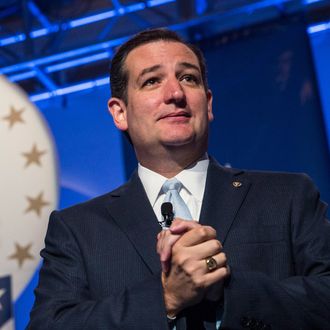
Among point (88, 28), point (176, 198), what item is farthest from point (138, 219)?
point (88, 28)

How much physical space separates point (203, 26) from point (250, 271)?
9.32ft

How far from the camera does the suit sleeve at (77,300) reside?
124cm

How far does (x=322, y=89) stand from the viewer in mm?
3512

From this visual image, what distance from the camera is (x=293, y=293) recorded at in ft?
4.16

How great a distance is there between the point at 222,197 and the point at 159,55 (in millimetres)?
533

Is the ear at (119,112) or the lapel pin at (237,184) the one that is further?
the ear at (119,112)

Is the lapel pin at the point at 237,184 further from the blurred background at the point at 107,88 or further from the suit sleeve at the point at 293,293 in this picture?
the blurred background at the point at 107,88

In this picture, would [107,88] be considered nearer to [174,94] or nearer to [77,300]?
[174,94]

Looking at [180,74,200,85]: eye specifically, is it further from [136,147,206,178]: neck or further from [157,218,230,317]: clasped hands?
[157,218,230,317]: clasped hands

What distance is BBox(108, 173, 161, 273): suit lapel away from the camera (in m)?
1.44

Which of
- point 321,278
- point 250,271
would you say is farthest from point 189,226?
point 321,278

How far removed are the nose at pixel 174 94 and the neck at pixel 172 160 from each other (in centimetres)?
14

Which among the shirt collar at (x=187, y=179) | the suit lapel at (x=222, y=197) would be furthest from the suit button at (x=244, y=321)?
the shirt collar at (x=187, y=179)

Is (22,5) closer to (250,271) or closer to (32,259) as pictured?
(32,259)
